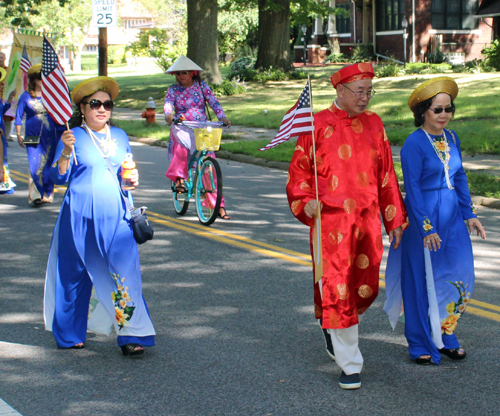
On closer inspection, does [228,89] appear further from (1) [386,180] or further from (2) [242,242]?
(1) [386,180]

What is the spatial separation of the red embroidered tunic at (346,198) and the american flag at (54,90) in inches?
68.3

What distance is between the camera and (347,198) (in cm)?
429

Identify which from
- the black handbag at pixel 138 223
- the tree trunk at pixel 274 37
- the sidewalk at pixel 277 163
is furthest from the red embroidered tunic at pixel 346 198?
the tree trunk at pixel 274 37

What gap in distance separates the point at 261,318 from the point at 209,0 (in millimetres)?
22399

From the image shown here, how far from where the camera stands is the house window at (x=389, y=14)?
37.9 metres

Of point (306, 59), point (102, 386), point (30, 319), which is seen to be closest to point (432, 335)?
point (102, 386)

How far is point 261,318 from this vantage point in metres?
5.83

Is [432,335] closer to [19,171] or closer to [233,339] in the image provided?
[233,339]

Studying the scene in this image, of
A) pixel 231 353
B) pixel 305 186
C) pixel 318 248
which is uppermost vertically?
pixel 305 186

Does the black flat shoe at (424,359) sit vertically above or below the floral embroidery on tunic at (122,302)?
below

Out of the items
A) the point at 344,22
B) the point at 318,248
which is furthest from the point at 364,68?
the point at 344,22

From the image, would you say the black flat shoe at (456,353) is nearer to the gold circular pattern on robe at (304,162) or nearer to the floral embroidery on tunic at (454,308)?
the floral embroidery on tunic at (454,308)

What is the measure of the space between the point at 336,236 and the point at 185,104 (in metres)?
5.83

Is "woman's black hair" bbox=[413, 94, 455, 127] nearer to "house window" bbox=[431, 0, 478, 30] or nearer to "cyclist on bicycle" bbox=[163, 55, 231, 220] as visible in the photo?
"cyclist on bicycle" bbox=[163, 55, 231, 220]
